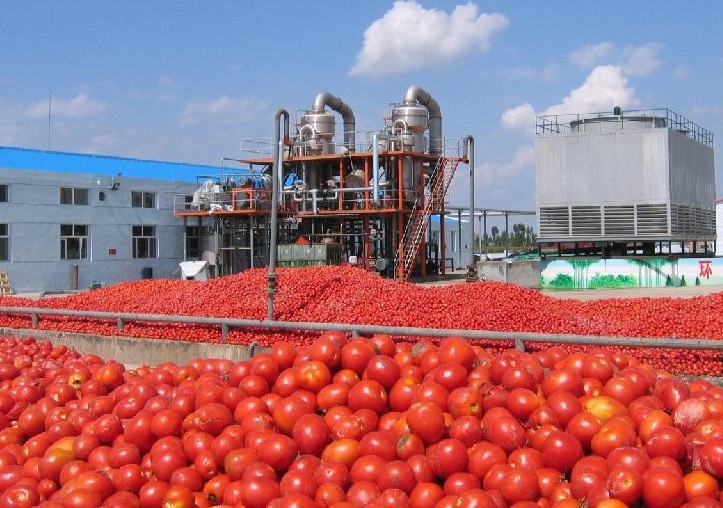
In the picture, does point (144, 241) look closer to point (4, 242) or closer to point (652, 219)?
point (4, 242)

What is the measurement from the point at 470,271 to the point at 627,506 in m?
14.3

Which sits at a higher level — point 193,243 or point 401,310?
point 193,243

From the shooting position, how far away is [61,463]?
5629 millimetres

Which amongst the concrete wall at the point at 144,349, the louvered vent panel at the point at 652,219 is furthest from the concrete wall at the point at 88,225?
the louvered vent panel at the point at 652,219

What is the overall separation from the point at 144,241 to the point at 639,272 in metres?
24.4

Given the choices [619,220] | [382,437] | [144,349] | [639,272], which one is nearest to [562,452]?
[382,437]

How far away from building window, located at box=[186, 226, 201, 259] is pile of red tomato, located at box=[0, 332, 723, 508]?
125 ft

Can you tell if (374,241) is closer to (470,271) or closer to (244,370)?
(470,271)

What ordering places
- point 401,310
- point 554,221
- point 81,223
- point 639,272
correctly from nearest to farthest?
point 401,310, point 639,272, point 554,221, point 81,223

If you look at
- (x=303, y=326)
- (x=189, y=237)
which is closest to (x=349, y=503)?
(x=303, y=326)

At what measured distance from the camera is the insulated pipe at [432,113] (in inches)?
1610

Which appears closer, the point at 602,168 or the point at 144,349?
the point at 144,349

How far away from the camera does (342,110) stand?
144 ft

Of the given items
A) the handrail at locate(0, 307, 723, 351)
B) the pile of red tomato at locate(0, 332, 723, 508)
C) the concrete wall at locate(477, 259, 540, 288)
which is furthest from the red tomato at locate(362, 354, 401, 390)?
the concrete wall at locate(477, 259, 540, 288)
